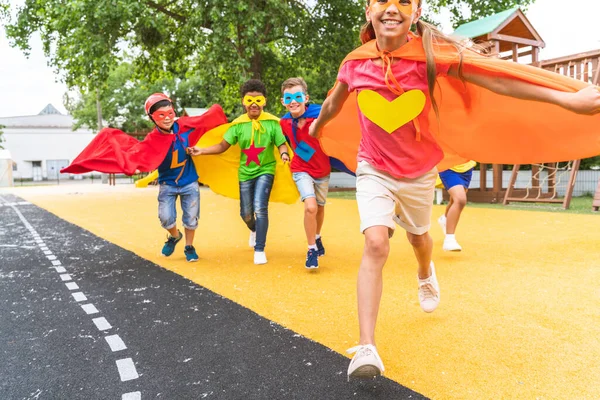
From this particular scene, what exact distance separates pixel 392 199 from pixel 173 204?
12.6ft

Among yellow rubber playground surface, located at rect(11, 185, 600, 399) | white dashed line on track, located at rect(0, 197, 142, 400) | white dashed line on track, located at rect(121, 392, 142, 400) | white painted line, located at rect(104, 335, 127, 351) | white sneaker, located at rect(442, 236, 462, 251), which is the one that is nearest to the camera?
white dashed line on track, located at rect(121, 392, 142, 400)

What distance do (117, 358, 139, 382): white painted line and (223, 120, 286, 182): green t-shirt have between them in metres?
3.30

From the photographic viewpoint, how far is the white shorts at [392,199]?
2.94 m

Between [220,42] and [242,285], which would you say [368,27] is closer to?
[242,285]

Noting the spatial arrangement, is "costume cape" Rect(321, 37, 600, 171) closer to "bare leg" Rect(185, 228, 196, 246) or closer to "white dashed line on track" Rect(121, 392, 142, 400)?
"white dashed line on track" Rect(121, 392, 142, 400)

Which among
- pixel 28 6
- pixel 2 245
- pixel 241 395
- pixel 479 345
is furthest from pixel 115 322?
pixel 28 6

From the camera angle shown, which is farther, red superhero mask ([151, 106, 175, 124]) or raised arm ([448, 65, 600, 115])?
red superhero mask ([151, 106, 175, 124])

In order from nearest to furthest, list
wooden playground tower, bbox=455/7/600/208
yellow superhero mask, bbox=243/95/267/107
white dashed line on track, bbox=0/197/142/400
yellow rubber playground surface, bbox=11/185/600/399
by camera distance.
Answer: yellow rubber playground surface, bbox=11/185/600/399 < white dashed line on track, bbox=0/197/142/400 < yellow superhero mask, bbox=243/95/267/107 < wooden playground tower, bbox=455/7/600/208

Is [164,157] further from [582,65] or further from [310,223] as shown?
[582,65]

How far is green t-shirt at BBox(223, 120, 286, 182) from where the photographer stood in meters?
6.00

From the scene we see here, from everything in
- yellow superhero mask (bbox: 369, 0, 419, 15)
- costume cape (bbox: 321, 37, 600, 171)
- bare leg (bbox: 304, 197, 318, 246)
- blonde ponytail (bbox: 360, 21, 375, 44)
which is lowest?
bare leg (bbox: 304, 197, 318, 246)

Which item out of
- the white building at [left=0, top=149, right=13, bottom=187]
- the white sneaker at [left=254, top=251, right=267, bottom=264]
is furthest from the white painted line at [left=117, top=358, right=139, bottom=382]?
the white building at [left=0, top=149, right=13, bottom=187]

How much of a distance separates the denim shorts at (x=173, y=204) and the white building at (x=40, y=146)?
6011cm

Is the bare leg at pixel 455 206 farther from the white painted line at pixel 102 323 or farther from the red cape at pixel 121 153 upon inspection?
the white painted line at pixel 102 323
